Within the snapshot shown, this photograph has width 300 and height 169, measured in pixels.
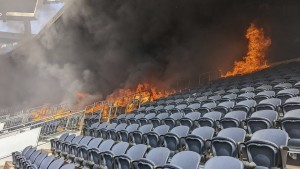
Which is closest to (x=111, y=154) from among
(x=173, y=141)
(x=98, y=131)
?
(x=173, y=141)

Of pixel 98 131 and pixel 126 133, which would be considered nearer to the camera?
pixel 126 133

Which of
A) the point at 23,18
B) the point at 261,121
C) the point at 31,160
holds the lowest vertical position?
the point at 31,160

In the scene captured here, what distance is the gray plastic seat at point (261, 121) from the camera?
20.2 feet

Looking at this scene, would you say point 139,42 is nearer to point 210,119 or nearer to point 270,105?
point 210,119

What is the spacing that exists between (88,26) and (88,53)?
257cm

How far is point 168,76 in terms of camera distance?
23.1 meters

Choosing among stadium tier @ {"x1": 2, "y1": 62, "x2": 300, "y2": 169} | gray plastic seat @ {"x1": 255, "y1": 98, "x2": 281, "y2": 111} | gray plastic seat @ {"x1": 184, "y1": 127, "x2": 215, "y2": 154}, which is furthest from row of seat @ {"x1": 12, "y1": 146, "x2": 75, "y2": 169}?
gray plastic seat @ {"x1": 255, "y1": 98, "x2": 281, "y2": 111}

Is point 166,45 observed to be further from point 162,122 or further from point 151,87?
point 162,122

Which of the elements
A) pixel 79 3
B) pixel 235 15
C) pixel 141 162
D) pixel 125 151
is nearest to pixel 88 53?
pixel 79 3

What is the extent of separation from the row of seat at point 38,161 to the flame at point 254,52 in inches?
572

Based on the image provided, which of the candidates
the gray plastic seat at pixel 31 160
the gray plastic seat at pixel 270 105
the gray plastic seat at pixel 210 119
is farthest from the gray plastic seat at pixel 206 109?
the gray plastic seat at pixel 31 160

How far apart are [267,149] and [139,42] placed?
19163 millimetres

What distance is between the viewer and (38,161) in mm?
7395

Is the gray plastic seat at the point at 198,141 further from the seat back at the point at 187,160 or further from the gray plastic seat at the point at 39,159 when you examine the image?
the gray plastic seat at the point at 39,159
